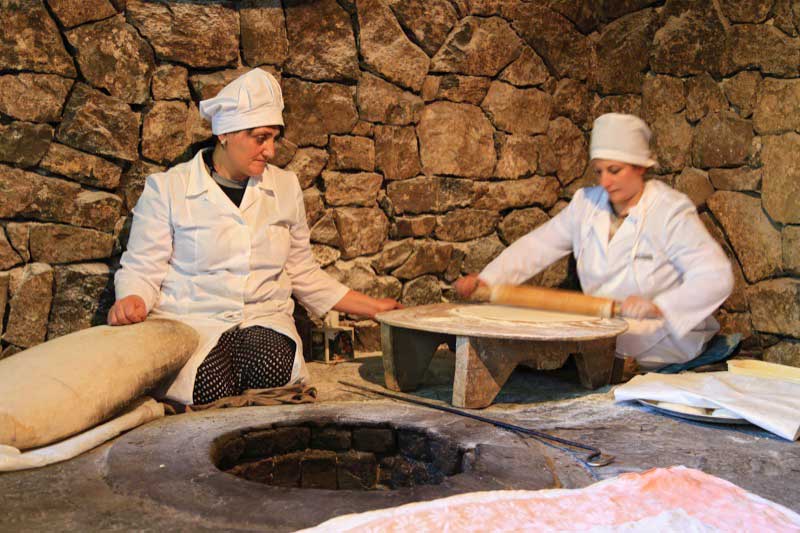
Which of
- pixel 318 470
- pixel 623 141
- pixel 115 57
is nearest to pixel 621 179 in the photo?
pixel 623 141

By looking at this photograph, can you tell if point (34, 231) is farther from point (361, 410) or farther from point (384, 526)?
point (384, 526)

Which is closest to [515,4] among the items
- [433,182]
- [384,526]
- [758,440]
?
[433,182]

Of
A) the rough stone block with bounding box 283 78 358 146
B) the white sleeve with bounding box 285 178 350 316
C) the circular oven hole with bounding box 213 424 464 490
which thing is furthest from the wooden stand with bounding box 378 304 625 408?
the rough stone block with bounding box 283 78 358 146

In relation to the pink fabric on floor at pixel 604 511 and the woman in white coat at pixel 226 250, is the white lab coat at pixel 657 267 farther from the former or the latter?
the pink fabric on floor at pixel 604 511

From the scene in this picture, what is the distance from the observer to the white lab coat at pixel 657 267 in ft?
11.9

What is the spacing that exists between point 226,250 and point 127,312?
0.52 meters

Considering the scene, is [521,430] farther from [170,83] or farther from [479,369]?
[170,83]

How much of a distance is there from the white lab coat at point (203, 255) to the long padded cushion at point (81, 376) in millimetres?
271

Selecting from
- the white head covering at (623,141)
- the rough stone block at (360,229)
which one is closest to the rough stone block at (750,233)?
the white head covering at (623,141)

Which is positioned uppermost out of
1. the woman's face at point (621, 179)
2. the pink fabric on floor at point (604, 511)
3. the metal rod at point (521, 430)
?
the woman's face at point (621, 179)

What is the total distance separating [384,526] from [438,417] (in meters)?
1.12

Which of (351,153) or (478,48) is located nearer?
(351,153)

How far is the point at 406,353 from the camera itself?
3.63 m

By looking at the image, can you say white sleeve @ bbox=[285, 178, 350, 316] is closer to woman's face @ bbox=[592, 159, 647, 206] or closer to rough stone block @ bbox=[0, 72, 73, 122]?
rough stone block @ bbox=[0, 72, 73, 122]
